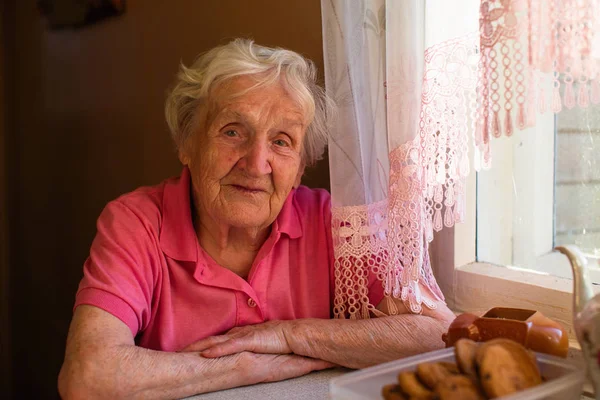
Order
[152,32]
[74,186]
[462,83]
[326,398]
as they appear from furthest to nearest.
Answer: [74,186], [152,32], [326,398], [462,83]

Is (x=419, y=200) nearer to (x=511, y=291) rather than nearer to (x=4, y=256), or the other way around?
(x=511, y=291)

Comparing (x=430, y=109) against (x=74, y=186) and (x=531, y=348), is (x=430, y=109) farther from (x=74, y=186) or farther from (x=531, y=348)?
(x=74, y=186)

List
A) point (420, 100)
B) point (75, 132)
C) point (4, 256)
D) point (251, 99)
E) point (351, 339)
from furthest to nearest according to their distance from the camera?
1. point (4, 256)
2. point (75, 132)
3. point (251, 99)
4. point (351, 339)
5. point (420, 100)

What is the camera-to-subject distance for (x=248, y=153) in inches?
52.1

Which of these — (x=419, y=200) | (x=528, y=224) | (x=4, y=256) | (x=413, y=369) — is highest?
(x=419, y=200)

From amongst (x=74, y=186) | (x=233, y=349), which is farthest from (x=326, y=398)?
(x=74, y=186)

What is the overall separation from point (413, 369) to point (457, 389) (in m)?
0.10

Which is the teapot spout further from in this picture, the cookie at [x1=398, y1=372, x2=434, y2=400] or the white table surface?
the white table surface

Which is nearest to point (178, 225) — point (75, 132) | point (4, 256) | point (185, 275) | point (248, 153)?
point (185, 275)

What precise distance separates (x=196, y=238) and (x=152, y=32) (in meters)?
1.32

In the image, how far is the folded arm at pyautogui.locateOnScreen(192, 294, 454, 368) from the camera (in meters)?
1.18

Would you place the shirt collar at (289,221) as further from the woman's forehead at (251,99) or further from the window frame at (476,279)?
the window frame at (476,279)

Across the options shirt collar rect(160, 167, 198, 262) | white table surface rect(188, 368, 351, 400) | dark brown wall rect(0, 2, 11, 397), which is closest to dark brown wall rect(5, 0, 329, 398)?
dark brown wall rect(0, 2, 11, 397)

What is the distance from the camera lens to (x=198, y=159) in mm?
1407
